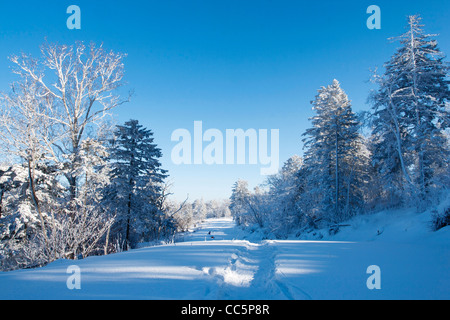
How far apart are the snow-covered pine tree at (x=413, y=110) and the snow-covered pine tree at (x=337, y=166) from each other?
190 cm

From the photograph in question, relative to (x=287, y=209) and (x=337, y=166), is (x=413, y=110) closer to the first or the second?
(x=337, y=166)

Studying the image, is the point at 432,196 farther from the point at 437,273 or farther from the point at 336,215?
the point at 437,273

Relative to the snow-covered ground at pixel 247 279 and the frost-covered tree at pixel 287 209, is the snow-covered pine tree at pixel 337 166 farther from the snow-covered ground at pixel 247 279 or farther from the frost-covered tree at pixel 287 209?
the snow-covered ground at pixel 247 279

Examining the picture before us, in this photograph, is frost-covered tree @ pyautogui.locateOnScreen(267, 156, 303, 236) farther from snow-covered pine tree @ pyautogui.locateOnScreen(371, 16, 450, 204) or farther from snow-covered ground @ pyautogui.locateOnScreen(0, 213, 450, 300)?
snow-covered ground @ pyautogui.locateOnScreen(0, 213, 450, 300)

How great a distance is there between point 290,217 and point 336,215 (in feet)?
13.8

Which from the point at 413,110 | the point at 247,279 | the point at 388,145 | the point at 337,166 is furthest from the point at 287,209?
the point at 247,279

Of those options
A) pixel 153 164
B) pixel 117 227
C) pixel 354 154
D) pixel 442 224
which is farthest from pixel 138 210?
pixel 354 154

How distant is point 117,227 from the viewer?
12.6 m

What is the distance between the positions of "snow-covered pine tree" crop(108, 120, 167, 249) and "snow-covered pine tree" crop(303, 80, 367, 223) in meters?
12.0

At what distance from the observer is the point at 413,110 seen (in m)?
13.5

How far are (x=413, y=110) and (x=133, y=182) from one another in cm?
1910


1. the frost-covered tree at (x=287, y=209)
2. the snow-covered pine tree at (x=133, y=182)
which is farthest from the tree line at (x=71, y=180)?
the frost-covered tree at (x=287, y=209)

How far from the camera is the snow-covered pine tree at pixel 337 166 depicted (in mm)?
15555
